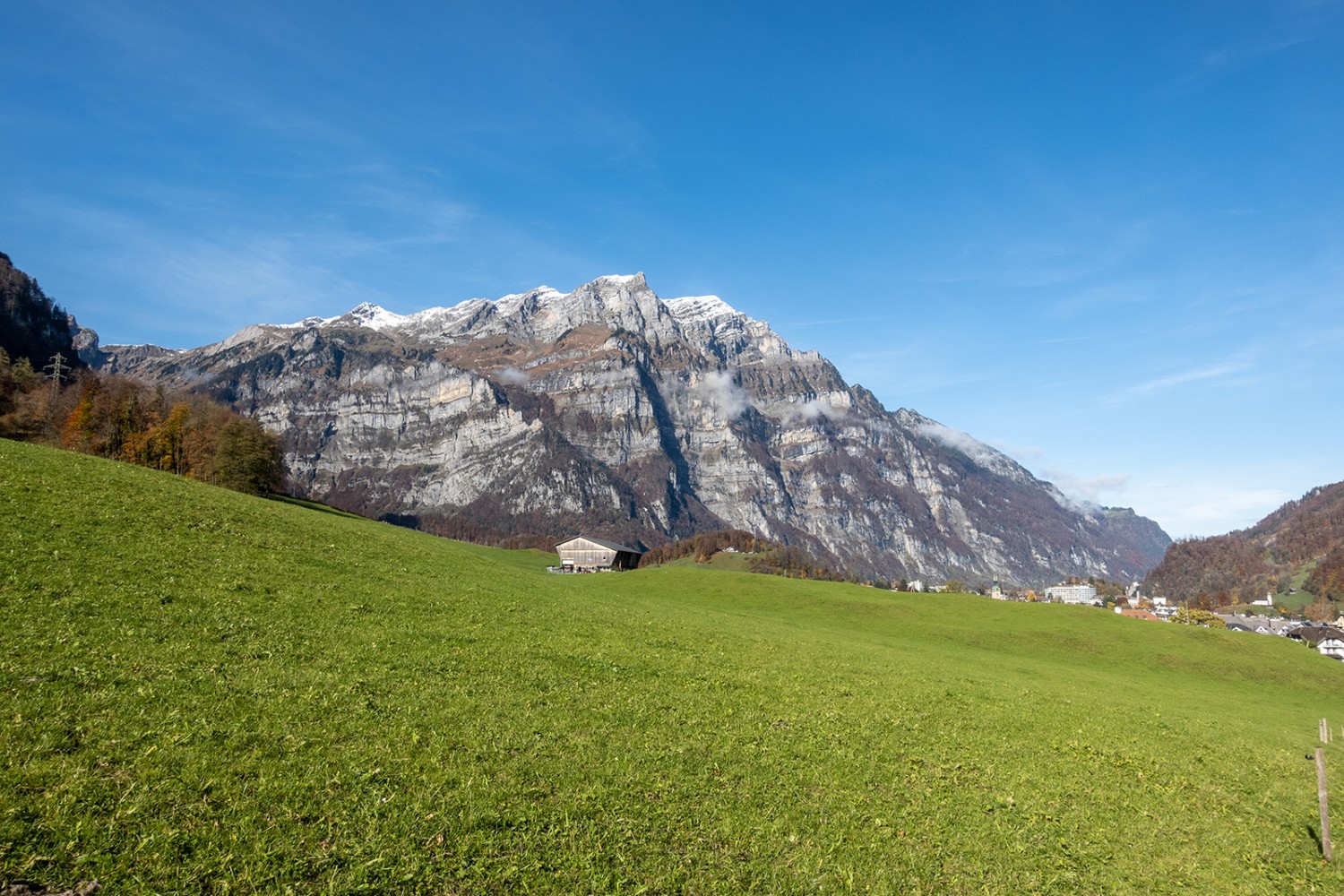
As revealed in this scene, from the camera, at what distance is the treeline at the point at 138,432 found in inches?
3531

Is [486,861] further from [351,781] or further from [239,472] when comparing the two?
[239,472]

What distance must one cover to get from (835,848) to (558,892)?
581 centimetres

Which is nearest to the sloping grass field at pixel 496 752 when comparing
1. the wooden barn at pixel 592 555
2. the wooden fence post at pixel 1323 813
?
the wooden fence post at pixel 1323 813

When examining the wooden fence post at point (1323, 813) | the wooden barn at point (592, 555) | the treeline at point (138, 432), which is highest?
A: the treeline at point (138, 432)

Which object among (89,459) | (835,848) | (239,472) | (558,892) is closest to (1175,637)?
(835,848)

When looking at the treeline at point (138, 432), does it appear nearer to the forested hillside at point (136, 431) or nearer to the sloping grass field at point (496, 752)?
the forested hillside at point (136, 431)

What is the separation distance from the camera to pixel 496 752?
1394cm

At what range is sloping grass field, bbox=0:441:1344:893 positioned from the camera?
10.1 metres

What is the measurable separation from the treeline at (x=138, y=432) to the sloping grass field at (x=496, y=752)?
6225 centimetres

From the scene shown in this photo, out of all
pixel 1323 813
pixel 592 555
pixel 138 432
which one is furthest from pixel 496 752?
pixel 592 555

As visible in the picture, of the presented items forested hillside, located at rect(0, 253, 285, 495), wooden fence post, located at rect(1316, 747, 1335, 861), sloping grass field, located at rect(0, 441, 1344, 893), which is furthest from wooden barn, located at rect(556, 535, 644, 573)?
wooden fence post, located at rect(1316, 747, 1335, 861)

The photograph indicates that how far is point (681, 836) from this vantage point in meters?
12.3

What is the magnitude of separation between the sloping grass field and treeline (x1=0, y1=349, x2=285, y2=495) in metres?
62.3

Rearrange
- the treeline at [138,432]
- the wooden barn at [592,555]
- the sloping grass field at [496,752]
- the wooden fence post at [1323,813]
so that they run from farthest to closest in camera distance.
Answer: the wooden barn at [592,555]
the treeline at [138,432]
the wooden fence post at [1323,813]
the sloping grass field at [496,752]
